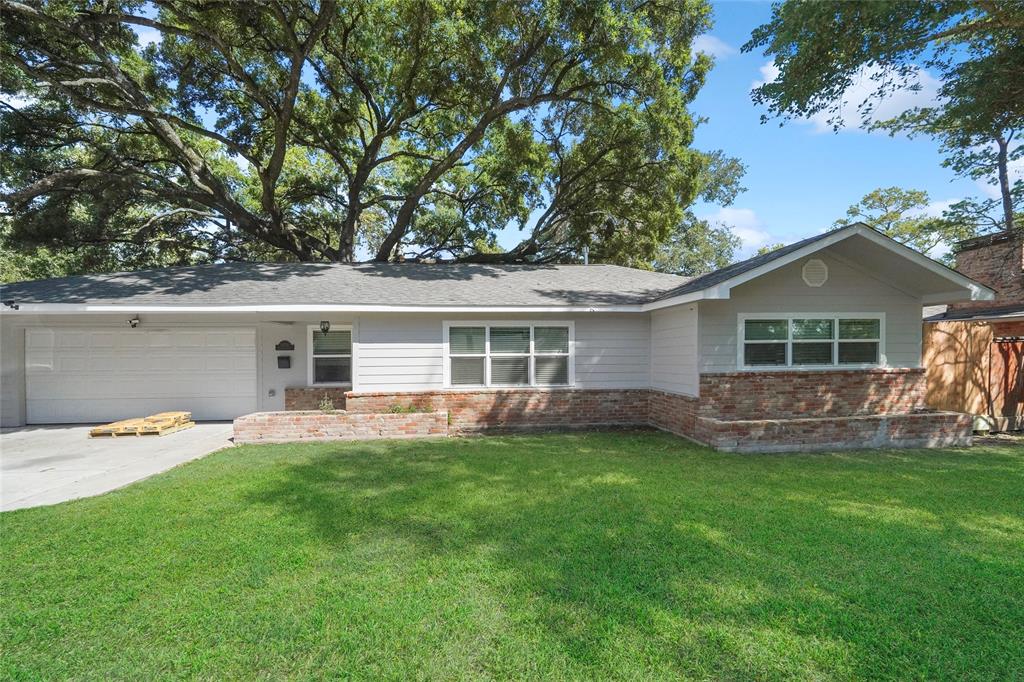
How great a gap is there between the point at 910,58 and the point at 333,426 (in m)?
13.2

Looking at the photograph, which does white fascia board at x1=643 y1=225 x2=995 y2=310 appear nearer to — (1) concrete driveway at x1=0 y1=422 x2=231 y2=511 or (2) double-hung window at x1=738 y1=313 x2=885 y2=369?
(2) double-hung window at x1=738 y1=313 x2=885 y2=369

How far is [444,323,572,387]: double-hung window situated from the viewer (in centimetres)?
997

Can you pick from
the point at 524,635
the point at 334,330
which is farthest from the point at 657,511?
the point at 334,330

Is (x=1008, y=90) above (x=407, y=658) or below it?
above

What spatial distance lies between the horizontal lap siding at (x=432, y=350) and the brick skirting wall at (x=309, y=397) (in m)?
1.57

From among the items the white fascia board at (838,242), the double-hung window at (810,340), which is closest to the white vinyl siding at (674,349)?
the white fascia board at (838,242)

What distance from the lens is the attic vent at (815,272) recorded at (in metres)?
9.00

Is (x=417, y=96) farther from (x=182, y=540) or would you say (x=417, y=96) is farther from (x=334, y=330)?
(x=182, y=540)

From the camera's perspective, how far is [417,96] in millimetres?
15461

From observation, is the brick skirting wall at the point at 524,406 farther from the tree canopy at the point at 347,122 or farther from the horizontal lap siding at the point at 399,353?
the tree canopy at the point at 347,122

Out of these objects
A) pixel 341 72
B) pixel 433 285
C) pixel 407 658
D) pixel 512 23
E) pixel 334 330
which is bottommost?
pixel 407 658

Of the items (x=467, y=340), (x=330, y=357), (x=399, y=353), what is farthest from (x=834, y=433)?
(x=330, y=357)

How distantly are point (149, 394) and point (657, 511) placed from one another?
37.0 feet

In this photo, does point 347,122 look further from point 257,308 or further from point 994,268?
point 994,268
